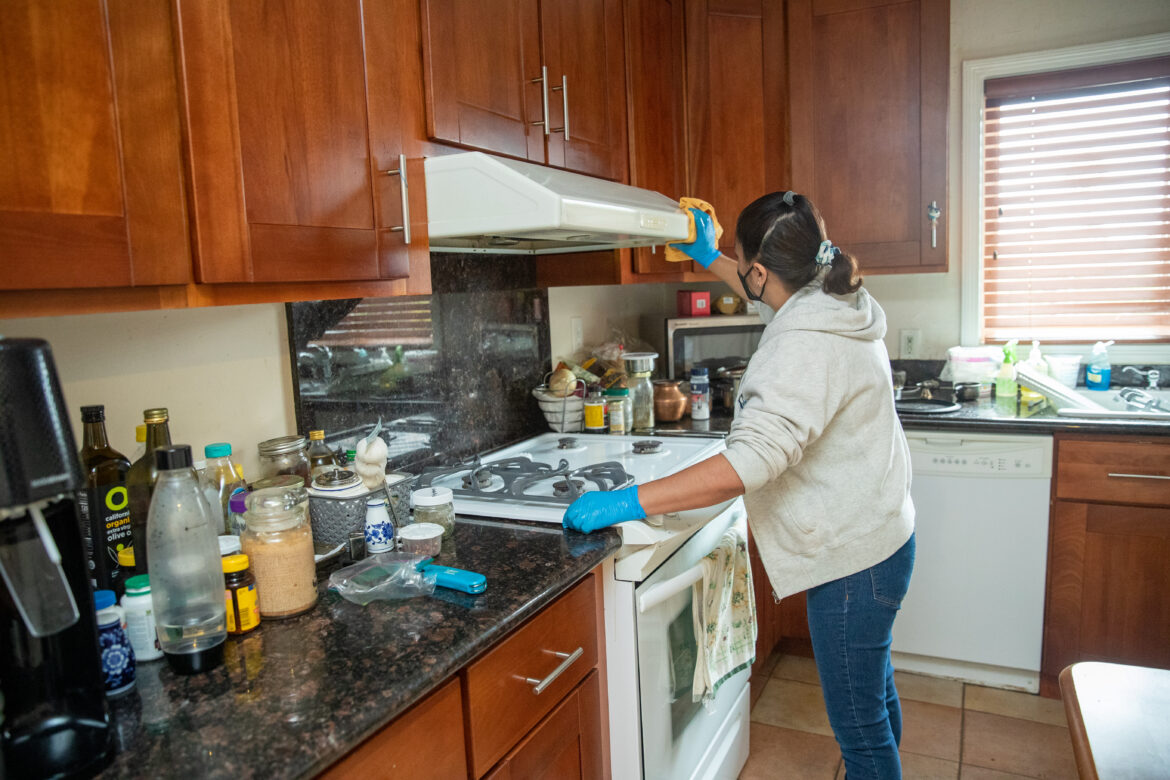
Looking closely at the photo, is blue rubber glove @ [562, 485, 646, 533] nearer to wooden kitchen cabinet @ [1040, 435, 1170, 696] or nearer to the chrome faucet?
wooden kitchen cabinet @ [1040, 435, 1170, 696]

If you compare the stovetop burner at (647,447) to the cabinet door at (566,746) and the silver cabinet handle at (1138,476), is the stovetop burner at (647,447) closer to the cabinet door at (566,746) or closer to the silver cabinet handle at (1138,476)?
the cabinet door at (566,746)

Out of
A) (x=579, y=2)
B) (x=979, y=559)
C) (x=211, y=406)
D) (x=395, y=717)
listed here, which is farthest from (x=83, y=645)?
(x=979, y=559)

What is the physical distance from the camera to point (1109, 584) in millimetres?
2312

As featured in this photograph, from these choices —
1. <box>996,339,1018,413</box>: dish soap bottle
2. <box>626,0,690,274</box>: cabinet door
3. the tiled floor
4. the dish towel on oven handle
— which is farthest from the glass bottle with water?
<box>996,339,1018,413</box>: dish soap bottle

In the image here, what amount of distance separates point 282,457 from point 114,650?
515 mm

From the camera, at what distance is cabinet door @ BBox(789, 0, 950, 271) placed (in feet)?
8.08

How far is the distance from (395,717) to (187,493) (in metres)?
0.39

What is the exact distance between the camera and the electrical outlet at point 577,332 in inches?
105

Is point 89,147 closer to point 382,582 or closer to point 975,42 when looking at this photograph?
point 382,582

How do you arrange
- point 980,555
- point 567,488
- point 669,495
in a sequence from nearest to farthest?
point 669,495, point 567,488, point 980,555

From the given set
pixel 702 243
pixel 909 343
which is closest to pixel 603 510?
pixel 702 243

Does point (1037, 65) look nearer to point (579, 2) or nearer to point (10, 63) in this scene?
point (579, 2)

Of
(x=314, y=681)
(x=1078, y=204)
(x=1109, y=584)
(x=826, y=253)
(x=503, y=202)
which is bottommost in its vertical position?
(x=1109, y=584)

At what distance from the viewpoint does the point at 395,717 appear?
959 mm
